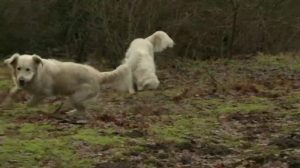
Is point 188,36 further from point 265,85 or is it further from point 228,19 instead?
point 265,85

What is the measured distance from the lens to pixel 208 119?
36.4 ft

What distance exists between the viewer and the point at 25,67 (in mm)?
11234

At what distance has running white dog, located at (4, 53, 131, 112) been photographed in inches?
443

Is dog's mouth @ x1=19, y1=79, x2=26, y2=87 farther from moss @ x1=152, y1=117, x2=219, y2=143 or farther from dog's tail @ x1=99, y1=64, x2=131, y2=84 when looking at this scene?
moss @ x1=152, y1=117, x2=219, y2=143

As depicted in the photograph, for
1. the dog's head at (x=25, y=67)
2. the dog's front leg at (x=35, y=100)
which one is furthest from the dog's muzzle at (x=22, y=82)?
the dog's front leg at (x=35, y=100)

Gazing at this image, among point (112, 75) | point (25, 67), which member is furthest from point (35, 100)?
point (112, 75)

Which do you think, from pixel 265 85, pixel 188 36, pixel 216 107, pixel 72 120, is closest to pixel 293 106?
pixel 216 107

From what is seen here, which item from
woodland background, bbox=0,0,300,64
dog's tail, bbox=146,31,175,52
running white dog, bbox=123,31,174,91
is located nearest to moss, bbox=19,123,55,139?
running white dog, bbox=123,31,174,91

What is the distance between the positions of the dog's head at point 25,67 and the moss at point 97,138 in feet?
6.26

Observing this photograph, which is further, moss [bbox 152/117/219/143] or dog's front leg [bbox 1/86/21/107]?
dog's front leg [bbox 1/86/21/107]

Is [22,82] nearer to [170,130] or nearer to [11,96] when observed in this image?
[11,96]

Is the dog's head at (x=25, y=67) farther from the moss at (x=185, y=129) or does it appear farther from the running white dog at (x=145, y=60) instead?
the running white dog at (x=145, y=60)

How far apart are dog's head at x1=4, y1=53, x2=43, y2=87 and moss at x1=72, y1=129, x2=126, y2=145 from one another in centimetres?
191

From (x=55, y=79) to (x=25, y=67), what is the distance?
0.49m
